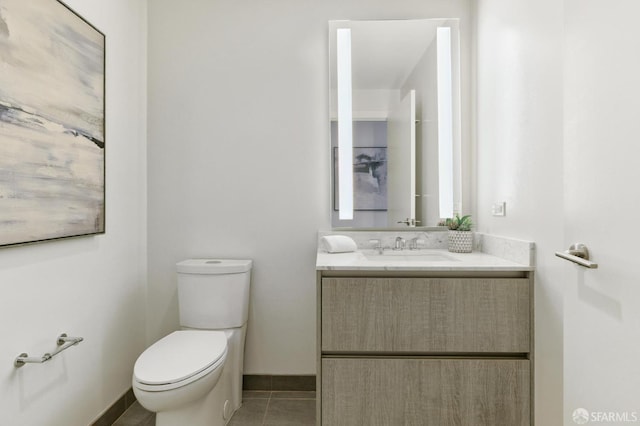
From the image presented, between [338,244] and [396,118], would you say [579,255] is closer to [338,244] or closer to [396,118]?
[338,244]

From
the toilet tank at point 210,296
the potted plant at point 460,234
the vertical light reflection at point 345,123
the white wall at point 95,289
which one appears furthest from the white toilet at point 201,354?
the potted plant at point 460,234

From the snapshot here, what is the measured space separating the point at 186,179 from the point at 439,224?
1.49m

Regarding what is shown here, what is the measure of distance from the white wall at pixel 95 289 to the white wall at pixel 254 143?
5.8 inches

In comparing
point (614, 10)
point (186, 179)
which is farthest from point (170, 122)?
point (614, 10)

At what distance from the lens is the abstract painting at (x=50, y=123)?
129cm

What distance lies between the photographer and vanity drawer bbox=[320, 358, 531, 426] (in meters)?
1.54

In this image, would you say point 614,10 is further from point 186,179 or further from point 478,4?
point 186,179

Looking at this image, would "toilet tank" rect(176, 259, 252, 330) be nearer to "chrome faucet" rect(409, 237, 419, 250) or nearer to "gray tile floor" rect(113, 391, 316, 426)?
"gray tile floor" rect(113, 391, 316, 426)

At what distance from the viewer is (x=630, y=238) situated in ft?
2.87

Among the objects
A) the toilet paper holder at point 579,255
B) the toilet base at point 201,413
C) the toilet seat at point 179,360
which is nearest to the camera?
the toilet paper holder at point 579,255

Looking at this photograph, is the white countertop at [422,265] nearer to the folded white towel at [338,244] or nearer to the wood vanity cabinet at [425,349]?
the wood vanity cabinet at [425,349]

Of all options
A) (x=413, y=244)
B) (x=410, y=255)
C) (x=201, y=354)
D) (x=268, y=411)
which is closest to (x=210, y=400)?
(x=201, y=354)

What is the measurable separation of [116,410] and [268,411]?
774 mm

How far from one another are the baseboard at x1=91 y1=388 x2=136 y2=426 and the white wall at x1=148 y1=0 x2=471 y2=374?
670 mm
